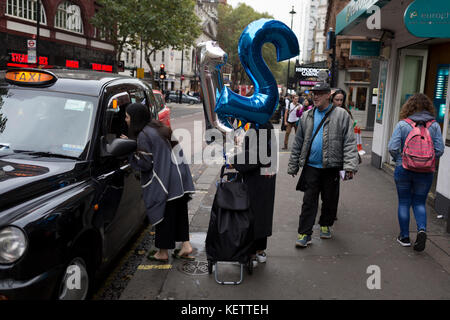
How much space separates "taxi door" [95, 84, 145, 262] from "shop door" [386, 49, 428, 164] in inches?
277

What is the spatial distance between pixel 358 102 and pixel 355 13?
52.8ft

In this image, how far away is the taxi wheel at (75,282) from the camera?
2.80 meters

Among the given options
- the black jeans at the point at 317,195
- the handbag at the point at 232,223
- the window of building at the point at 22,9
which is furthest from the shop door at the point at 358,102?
the window of building at the point at 22,9

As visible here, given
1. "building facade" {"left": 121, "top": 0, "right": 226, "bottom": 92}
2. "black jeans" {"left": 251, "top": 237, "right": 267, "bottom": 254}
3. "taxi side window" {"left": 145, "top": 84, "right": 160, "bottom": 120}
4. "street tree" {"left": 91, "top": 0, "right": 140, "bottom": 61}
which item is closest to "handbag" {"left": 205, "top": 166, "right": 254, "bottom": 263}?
"black jeans" {"left": 251, "top": 237, "right": 267, "bottom": 254}

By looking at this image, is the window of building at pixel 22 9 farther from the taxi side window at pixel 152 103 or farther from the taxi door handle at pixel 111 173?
the taxi door handle at pixel 111 173

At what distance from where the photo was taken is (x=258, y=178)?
4000 millimetres

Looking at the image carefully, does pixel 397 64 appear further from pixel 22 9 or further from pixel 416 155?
pixel 22 9

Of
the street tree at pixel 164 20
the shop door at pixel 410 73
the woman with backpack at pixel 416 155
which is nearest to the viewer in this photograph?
the woman with backpack at pixel 416 155

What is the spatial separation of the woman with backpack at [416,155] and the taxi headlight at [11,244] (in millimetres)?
3918

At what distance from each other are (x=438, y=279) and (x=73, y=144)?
3566 mm

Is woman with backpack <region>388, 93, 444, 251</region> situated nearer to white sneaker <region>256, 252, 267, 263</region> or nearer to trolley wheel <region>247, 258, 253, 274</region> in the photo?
white sneaker <region>256, 252, 267, 263</region>

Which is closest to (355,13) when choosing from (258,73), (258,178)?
(258,73)

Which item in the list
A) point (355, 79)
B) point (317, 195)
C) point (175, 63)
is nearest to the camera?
point (317, 195)
